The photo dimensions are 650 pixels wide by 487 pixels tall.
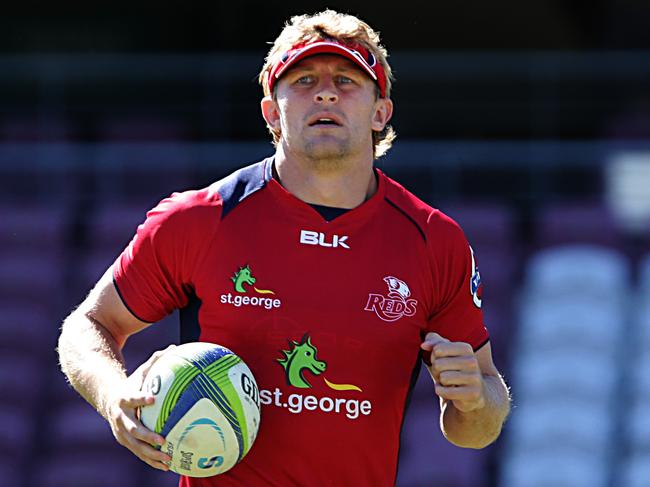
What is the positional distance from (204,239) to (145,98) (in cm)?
608

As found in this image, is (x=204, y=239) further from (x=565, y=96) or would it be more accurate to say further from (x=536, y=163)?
(x=565, y=96)

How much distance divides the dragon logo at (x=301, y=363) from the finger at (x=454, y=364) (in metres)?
0.38

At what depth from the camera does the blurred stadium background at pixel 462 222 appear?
7.95m

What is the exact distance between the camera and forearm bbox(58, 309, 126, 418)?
368 centimetres

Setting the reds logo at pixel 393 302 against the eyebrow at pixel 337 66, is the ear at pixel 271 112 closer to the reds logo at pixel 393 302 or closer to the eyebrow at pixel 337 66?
the eyebrow at pixel 337 66

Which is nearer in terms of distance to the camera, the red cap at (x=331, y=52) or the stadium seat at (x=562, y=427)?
the red cap at (x=331, y=52)

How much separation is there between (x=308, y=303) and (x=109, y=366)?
2.03 ft

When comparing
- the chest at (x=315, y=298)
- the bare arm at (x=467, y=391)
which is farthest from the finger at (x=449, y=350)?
the chest at (x=315, y=298)

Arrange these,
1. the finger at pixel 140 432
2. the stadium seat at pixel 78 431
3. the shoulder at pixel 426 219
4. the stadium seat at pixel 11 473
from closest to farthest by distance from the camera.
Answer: the finger at pixel 140 432, the shoulder at pixel 426 219, the stadium seat at pixel 11 473, the stadium seat at pixel 78 431

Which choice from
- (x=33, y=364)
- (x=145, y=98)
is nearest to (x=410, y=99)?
(x=145, y=98)

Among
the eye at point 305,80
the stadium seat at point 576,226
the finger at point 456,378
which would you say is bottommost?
the finger at point 456,378

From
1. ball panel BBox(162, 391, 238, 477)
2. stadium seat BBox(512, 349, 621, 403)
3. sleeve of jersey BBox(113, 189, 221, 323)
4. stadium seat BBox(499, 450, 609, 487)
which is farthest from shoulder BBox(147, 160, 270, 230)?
stadium seat BBox(512, 349, 621, 403)

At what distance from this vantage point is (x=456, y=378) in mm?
3559

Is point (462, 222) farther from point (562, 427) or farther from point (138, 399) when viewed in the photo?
point (138, 399)
